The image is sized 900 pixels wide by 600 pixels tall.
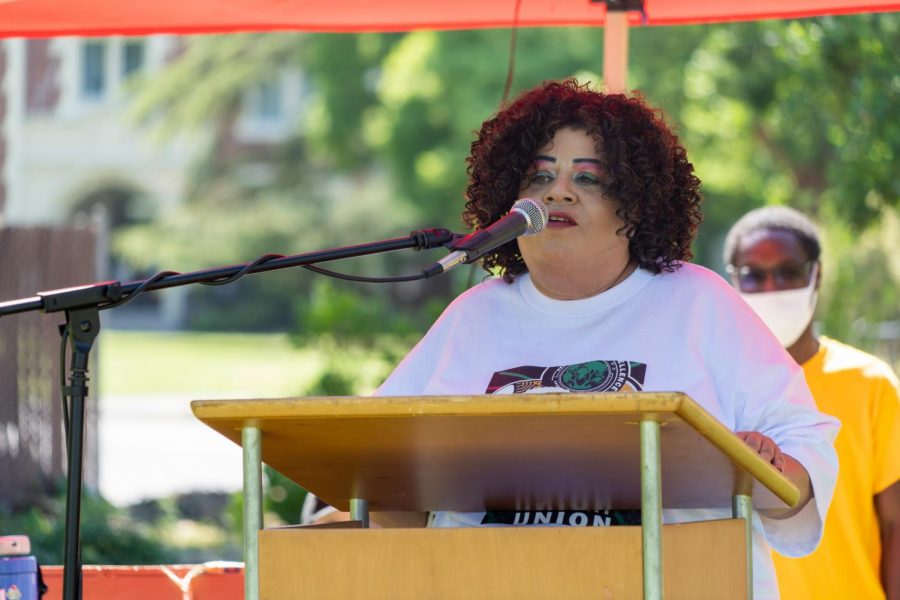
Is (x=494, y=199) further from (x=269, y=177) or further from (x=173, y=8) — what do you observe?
(x=269, y=177)

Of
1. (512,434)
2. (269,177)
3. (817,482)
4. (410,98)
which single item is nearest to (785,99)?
(817,482)

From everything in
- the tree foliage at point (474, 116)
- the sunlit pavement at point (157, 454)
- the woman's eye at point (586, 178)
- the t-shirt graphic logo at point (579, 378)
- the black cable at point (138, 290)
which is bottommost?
the sunlit pavement at point (157, 454)

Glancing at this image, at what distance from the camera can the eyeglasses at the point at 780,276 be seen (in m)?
4.78

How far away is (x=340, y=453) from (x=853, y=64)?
6.49 m

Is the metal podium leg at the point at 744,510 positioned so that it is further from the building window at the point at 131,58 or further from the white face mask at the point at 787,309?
the building window at the point at 131,58

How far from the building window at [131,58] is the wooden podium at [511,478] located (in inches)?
1511

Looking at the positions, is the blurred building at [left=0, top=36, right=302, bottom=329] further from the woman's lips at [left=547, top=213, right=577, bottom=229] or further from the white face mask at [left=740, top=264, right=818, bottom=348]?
the woman's lips at [left=547, top=213, right=577, bottom=229]

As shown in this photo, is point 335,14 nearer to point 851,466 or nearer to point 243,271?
point 851,466

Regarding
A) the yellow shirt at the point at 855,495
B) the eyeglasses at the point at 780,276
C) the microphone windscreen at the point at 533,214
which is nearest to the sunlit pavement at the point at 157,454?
the eyeglasses at the point at 780,276

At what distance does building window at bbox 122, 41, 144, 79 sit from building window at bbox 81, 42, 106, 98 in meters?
0.57

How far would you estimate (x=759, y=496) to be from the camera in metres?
2.75

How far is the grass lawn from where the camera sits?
25.1 metres

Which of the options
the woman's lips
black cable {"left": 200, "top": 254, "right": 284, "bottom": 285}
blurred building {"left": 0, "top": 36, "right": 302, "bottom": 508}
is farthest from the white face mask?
blurred building {"left": 0, "top": 36, "right": 302, "bottom": 508}

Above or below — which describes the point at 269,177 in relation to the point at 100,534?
above
